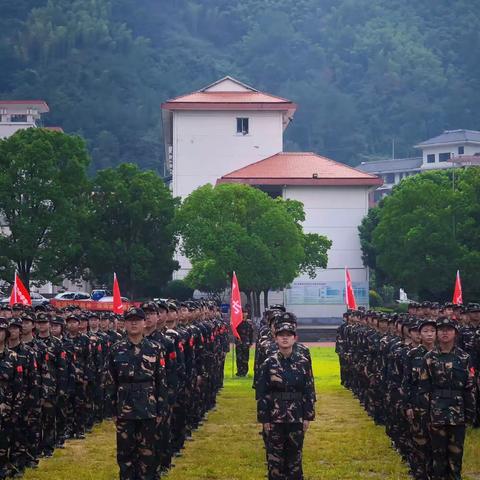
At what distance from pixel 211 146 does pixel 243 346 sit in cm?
4636

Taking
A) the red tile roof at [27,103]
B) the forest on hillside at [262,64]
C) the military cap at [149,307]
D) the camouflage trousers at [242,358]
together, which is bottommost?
the camouflage trousers at [242,358]

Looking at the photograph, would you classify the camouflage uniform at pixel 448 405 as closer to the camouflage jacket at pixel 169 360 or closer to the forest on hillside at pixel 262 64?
the camouflage jacket at pixel 169 360

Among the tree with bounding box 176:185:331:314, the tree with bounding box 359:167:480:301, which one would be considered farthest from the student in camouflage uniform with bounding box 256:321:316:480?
the tree with bounding box 176:185:331:314

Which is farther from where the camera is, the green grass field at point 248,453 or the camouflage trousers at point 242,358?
the camouflage trousers at point 242,358

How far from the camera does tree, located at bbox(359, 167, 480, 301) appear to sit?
53469 mm

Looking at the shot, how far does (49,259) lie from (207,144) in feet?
78.3

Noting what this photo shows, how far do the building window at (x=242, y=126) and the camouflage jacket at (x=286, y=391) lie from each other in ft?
212

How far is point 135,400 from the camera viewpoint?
478 inches

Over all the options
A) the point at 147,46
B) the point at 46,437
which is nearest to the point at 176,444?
the point at 46,437

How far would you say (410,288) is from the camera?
2231 inches

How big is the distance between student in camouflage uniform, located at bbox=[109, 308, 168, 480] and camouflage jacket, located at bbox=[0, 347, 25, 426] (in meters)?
1.91

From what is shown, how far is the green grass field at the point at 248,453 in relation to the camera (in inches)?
570

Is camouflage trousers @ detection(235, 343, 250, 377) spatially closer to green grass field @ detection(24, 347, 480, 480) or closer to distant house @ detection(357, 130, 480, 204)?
green grass field @ detection(24, 347, 480, 480)

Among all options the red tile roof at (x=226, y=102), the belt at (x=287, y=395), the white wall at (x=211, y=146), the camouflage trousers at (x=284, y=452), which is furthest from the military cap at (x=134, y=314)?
the white wall at (x=211, y=146)
